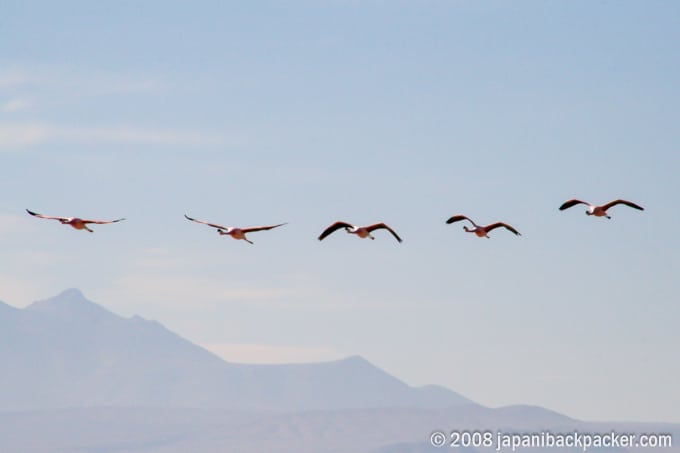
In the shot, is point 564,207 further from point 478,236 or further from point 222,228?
point 222,228

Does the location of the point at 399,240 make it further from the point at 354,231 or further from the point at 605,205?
the point at 605,205

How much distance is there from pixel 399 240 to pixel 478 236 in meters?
16.5

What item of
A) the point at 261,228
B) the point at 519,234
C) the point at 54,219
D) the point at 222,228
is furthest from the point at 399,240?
the point at 54,219

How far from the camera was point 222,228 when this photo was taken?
8544 centimetres

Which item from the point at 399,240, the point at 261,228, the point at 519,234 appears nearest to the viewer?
the point at 399,240

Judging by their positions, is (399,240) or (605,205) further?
(605,205)

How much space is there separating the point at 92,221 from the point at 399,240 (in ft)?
73.4

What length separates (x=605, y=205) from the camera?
8325cm

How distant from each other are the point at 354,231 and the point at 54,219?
19.8m

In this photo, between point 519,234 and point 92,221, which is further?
point 92,221

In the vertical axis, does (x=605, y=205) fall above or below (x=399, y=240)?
above

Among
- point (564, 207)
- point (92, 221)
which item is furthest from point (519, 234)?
point (92, 221)

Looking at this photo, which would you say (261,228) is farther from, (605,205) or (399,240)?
(605,205)

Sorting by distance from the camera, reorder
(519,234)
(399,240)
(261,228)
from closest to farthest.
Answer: (399,240)
(519,234)
(261,228)
